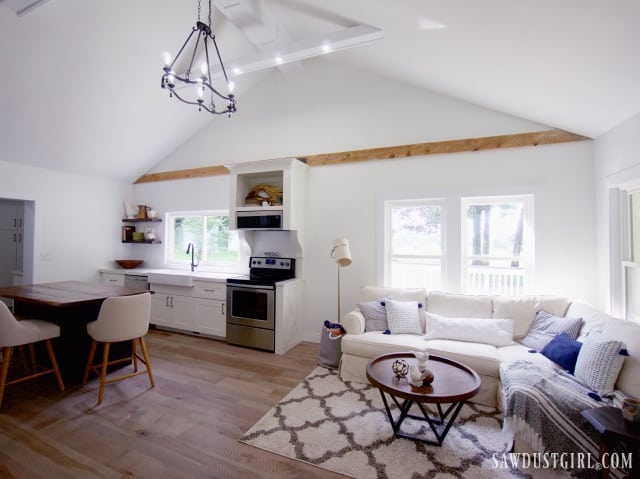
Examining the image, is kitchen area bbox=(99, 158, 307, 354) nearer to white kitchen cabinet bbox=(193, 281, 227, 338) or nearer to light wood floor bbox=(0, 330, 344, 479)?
white kitchen cabinet bbox=(193, 281, 227, 338)

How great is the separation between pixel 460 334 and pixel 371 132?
258cm

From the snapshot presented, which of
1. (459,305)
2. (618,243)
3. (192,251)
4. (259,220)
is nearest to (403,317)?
(459,305)

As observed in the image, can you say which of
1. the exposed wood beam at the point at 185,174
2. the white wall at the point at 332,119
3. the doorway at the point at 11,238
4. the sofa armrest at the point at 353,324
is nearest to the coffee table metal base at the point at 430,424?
the sofa armrest at the point at 353,324

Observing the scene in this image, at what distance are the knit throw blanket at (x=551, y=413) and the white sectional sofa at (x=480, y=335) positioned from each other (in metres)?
0.37

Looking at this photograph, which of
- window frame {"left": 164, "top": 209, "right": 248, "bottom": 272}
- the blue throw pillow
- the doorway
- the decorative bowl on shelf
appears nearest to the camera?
the blue throw pillow

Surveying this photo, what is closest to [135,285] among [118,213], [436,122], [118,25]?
[118,213]

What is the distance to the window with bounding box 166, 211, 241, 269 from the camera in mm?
4738

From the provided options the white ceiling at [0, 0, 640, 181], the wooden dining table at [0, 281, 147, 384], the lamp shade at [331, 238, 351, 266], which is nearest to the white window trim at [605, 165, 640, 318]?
the white ceiling at [0, 0, 640, 181]

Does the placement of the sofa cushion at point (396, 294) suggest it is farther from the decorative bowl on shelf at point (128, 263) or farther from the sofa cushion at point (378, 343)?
the decorative bowl on shelf at point (128, 263)

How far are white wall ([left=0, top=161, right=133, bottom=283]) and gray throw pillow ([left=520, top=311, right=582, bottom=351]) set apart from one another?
6.07 meters

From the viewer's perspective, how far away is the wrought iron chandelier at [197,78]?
2.04 meters

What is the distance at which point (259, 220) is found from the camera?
3.94 meters

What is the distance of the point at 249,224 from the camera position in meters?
4.00

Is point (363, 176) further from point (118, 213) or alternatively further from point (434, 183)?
point (118, 213)
